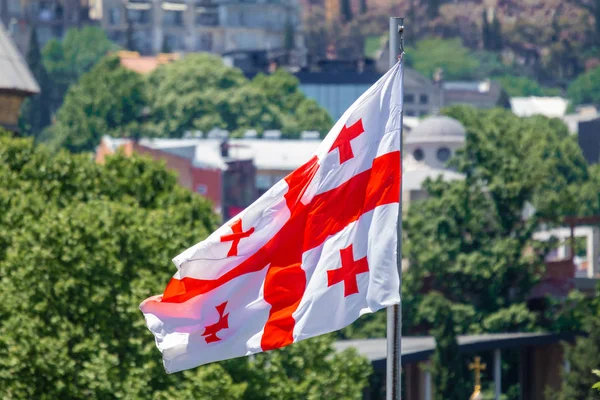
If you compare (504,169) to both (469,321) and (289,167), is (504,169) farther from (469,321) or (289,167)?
(289,167)

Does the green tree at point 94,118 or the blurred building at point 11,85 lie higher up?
the blurred building at point 11,85

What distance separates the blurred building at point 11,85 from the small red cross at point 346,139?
171ft

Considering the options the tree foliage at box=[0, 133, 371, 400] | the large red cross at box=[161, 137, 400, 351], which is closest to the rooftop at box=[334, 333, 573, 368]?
the tree foliage at box=[0, 133, 371, 400]

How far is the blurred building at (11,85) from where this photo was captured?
7562 cm

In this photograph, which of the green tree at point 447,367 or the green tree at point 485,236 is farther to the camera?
the green tree at point 485,236

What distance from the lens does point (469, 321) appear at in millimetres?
90000

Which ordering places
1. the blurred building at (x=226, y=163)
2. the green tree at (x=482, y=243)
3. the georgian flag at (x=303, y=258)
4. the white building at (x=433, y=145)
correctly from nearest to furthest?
the georgian flag at (x=303, y=258) < the green tree at (x=482, y=243) < the white building at (x=433, y=145) < the blurred building at (x=226, y=163)

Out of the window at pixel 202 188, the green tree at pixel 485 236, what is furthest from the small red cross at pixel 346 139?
the window at pixel 202 188

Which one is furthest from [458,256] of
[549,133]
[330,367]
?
[549,133]

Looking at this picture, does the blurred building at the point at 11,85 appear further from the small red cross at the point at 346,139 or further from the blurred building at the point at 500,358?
the small red cross at the point at 346,139

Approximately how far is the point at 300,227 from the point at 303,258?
1.14ft

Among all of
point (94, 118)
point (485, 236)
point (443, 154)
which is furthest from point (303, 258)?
point (94, 118)

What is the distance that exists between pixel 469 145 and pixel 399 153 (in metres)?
73.5

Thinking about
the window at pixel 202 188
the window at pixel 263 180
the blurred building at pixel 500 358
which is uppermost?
the window at pixel 202 188
